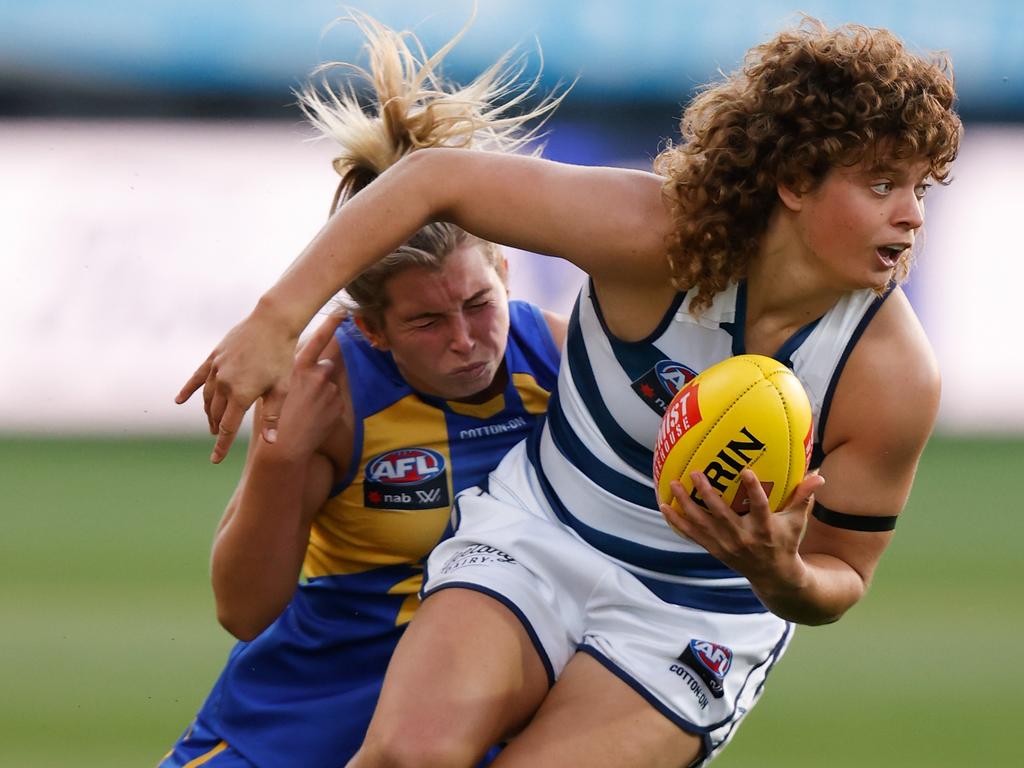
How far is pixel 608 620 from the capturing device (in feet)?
10.9

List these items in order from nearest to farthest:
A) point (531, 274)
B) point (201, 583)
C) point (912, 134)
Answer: point (912, 134) → point (201, 583) → point (531, 274)

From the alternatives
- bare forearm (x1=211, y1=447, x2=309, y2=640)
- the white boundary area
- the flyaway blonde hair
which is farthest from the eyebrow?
the white boundary area

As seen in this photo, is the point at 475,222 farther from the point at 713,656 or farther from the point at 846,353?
the point at 713,656

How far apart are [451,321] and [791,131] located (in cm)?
101

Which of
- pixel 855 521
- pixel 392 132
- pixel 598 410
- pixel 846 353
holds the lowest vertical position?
pixel 855 521

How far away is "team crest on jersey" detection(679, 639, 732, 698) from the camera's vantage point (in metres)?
3.28

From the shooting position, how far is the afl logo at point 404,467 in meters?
3.68

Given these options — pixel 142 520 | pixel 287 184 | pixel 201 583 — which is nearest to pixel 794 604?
pixel 201 583

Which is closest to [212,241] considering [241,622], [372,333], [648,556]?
[372,333]

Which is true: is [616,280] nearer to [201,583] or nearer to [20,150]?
[201,583]

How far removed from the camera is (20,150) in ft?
35.9

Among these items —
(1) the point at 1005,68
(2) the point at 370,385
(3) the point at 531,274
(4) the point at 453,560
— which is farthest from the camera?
(1) the point at 1005,68

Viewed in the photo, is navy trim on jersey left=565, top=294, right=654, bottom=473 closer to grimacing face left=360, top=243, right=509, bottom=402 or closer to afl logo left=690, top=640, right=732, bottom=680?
grimacing face left=360, top=243, right=509, bottom=402

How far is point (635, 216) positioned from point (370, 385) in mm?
998
